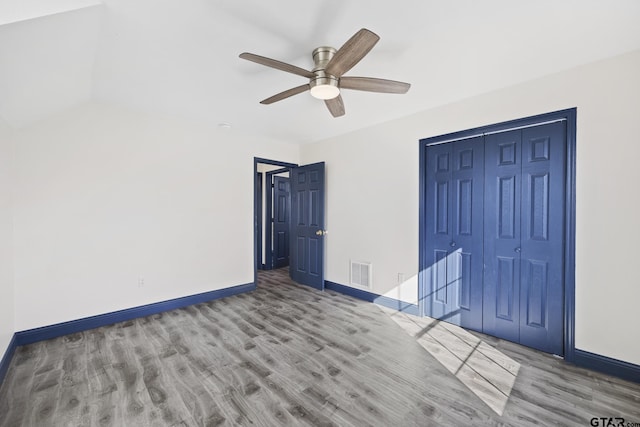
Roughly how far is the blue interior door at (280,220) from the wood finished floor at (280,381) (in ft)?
9.81

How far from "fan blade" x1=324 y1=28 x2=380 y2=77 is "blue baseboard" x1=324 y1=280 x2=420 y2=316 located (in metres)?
2.81

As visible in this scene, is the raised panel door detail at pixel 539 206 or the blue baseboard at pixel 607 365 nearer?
the blue baseboard at pixel 607 365

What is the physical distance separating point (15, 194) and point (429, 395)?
13.2ft

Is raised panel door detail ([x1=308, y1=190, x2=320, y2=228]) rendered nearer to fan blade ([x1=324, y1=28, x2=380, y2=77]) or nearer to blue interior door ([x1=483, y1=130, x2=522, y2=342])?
blue interior door ([x1=483, y1=130, x2=522, y2=342])

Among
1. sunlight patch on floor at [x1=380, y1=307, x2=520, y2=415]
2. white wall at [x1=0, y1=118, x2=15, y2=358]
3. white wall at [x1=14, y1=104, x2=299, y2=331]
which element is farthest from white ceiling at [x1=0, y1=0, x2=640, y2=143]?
sunlight patch on floor at [x1=380, y1=307, x2=520, y2=415]

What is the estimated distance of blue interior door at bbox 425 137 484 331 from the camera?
285 cm

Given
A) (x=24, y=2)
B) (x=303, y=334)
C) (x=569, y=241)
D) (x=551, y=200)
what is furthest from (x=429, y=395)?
(x=24, y=2)

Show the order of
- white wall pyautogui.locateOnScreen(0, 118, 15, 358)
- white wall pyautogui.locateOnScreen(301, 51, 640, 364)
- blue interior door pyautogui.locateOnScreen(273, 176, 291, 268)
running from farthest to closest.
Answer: blue interior door pyautogui.locateOnScreen(273, 176, 291, 268) → white wall pyautogui.locateOnScreen(0, 118, 15, 358) → white wall pyautogui.locateOnScreen(301, 51, 640, 364)

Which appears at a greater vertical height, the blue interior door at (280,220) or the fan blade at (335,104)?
the fan blade at (335,104)

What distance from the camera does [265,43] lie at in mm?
1961

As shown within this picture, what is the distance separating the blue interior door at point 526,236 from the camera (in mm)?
2383

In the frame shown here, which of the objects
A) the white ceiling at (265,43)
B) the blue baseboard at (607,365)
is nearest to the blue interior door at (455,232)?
the white ceiling at (265,43)

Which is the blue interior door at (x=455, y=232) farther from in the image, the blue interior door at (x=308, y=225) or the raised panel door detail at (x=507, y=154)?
the blue interior door at (x=308, y=225)

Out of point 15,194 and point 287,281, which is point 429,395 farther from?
point 15,194
